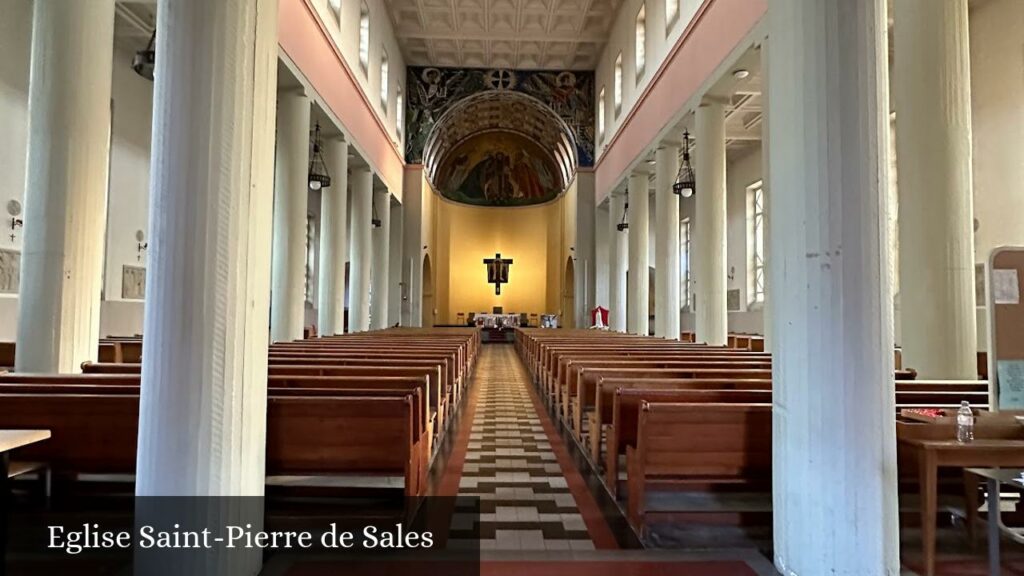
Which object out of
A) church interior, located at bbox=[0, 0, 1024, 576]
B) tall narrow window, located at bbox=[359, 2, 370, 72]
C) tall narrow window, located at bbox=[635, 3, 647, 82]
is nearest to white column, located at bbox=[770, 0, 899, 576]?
church interior, located at bbox=[0, 0, 1024, 576]

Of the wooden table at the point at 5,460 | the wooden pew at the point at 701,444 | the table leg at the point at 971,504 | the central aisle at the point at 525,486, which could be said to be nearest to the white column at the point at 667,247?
the central aisle at the point at 525,486

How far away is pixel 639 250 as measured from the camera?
43.2 ft

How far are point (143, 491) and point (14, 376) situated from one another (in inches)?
98.8

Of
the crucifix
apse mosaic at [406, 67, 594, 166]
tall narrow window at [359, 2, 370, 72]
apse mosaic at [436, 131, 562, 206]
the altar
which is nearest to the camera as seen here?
tall narrow window at [359, 2, 370, 72]

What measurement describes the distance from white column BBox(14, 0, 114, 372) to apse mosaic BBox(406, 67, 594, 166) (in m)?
14.8

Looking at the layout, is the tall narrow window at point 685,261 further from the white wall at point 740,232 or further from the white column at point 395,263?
the white column at point 395,263

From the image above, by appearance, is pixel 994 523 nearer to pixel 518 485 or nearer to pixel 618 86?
pixel 518 485

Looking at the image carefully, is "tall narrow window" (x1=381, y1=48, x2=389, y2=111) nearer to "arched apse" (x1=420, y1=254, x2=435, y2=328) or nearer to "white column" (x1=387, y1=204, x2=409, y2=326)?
"white column" (x1=387, y1=204, x2=409, y2=326)

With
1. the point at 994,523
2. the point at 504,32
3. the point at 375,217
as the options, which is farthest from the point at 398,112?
the point at 994,523

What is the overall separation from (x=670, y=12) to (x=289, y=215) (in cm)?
784

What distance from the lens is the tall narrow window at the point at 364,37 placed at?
44.9 ft

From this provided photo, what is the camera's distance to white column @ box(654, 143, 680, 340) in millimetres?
11102

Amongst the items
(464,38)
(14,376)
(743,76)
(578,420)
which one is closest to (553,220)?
(464,38)

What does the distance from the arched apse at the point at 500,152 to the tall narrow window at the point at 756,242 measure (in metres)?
6.08
